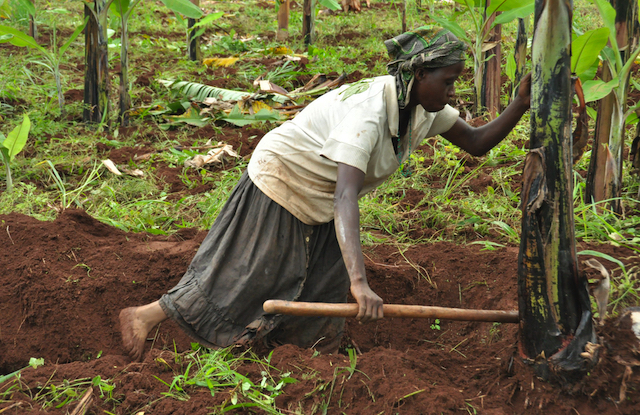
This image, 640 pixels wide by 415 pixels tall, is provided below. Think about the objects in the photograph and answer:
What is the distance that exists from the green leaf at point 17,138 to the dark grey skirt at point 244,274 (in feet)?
6.89

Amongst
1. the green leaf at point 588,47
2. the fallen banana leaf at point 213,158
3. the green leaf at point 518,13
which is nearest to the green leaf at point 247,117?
the fallen banana leaf at point 213,158

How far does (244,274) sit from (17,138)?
2368mm

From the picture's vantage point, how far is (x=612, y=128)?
9.82ft

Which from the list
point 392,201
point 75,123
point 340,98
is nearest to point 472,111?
point 392,201

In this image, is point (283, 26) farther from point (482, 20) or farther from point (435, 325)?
point (435, 325)

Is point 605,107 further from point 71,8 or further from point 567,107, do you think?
point 71,8

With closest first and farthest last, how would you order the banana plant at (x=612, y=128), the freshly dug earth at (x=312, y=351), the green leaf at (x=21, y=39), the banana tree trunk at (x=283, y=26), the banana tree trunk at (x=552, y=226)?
the banana tree trunk at (x=552, y=226)
the freshly dug earth at (x=312, y=351)
the banana plant at (x=612, y=128)
the green leaf at (x=21, y=39)
the banana tree trunk at (x=283, y=26)

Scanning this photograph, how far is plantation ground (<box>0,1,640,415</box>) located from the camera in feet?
6.08

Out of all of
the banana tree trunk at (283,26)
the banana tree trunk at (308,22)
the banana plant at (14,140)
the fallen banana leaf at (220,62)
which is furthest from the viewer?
the banana tree trunk at (283,26)

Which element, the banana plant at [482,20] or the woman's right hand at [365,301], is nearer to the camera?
the woman's right hand at [365,301]

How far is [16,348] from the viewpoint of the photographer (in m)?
2.52

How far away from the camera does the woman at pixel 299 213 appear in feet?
6.91

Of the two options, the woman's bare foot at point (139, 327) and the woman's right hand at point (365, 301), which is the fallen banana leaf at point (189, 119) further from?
the woman's right hand at point (365, 301)

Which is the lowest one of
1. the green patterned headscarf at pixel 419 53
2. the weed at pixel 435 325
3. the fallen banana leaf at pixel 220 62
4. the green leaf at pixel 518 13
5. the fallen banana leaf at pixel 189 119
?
the weed at pixel 435 325
